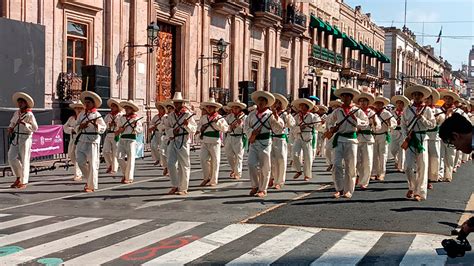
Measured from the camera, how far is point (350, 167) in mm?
11328

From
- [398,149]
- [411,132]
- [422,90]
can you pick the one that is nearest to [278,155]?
[411,132]

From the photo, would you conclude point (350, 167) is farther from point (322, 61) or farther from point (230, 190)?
point (322, 61)

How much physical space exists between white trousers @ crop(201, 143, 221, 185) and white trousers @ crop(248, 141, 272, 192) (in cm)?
175

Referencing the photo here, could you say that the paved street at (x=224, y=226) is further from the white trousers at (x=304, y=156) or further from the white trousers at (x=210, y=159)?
the white trousers at (x=304, y=156)

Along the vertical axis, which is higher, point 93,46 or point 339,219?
point 93,46

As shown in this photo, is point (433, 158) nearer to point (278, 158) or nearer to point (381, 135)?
point (381, 135)

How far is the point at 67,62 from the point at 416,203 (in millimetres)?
13793

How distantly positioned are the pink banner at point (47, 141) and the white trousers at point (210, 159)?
17.2 ft

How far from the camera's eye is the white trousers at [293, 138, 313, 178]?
15.0 metres

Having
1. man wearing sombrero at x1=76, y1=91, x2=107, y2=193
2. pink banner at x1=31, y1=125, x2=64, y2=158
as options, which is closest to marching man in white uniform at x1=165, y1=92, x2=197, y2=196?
man wearing sombrero at x1=76, y1=91, x2=107, y2=193

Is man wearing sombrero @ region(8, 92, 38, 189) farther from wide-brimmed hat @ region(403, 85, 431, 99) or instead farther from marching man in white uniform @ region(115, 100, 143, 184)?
wide-brimmed hat @ region(403, 85, 431, 99)

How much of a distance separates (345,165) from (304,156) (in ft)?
12.7

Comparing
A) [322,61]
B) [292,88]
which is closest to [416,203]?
[292,88]

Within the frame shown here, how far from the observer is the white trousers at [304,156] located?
15.0m
